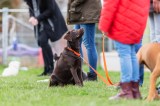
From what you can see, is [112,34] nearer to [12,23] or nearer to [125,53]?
[125,53]

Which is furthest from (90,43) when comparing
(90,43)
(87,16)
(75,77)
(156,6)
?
(156,6)

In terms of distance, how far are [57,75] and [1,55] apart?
896 cm

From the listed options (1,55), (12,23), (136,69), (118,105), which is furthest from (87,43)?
(12,23)

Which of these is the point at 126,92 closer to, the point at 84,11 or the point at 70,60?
the point at 70,60

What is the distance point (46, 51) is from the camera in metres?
11.6

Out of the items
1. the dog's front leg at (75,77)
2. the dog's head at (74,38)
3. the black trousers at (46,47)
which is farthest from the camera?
the black trousers at (46,47)

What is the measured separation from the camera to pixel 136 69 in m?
6.17

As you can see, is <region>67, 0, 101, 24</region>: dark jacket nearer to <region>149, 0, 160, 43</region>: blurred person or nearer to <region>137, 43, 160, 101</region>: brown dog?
<region>149, 0, 160, 43</region>: blurred person

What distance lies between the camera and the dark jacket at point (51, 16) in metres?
10.9

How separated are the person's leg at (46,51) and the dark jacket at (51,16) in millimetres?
180

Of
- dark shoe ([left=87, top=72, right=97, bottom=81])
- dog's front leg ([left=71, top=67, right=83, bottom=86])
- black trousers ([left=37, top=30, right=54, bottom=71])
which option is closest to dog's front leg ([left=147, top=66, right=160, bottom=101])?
dog's front leg ([left=71, top=67, right=83, bottom=86])

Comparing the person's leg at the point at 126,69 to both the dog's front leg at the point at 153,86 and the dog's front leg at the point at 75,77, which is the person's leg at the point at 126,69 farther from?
the dog's front leg at the point at 75,77

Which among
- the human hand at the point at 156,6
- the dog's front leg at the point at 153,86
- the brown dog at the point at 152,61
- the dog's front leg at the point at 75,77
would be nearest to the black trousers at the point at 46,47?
the dog's front leg at the point at 75,77

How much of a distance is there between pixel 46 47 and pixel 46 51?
0.35 ft
